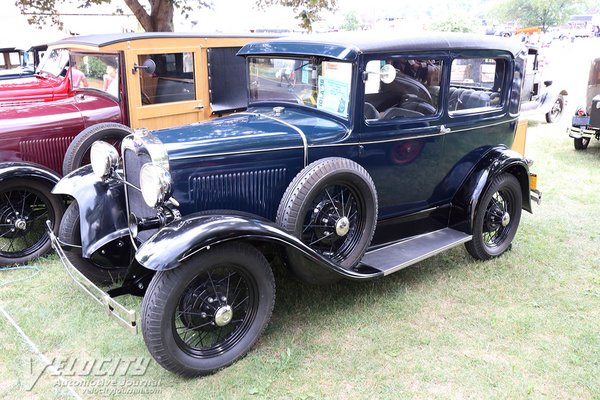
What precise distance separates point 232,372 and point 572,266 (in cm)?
311

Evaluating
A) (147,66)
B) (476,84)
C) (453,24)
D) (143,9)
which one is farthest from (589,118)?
(453,24)

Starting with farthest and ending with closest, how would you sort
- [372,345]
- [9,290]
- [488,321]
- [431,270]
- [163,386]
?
[431,270] → [9,290] → [488,321] → [372,345] → [163,386]

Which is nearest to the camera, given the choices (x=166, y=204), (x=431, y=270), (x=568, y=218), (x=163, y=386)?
(x=163, y=386)

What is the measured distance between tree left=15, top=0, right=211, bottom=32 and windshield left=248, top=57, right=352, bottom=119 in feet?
22.0

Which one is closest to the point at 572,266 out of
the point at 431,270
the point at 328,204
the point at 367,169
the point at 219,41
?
the point at 431,270

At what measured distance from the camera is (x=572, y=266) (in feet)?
14.1

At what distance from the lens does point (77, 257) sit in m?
3.70

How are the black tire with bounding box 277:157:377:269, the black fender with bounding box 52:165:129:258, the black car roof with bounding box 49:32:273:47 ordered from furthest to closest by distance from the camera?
the black car roof with bounding box 49:32:273:47, the black fender with bounding box 52:165:129:258, the black tire with bounding box 277:157:377:269

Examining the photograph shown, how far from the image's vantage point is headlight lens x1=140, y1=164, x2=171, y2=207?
2.77 metres

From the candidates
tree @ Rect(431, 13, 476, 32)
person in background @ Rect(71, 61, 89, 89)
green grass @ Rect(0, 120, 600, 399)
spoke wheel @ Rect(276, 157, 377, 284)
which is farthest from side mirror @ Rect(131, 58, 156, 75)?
tree @ Rect(431, 13, 476, 32)

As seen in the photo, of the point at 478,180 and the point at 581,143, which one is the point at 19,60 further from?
the point at 581,143

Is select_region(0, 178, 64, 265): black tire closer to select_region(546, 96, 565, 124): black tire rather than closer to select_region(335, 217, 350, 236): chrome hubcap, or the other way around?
select_region(335, 217, 350, 236): chrome hubcap

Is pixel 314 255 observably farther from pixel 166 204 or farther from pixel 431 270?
pixel 431 270

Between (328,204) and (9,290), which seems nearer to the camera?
(328,204)
